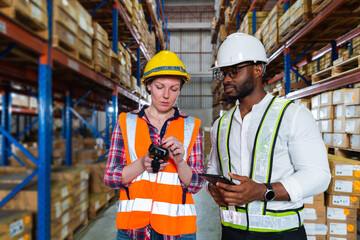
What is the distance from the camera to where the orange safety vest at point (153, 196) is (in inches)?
51.2

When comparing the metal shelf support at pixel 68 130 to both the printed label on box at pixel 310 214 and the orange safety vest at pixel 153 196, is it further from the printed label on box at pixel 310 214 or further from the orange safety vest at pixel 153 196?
the printed label on box at pixel 310 214

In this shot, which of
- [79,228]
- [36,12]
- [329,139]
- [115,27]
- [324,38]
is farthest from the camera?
[324,38]

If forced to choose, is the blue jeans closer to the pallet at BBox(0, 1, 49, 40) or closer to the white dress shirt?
the white dress shirt

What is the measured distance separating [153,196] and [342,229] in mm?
3099

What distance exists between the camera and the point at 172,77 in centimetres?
146

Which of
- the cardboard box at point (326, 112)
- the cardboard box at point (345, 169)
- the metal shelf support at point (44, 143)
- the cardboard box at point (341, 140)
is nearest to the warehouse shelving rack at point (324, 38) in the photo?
the cardboard box at point (326, 112)

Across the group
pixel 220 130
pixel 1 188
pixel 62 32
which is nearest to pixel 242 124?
pixel 220 130

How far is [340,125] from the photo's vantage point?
13.3 ft

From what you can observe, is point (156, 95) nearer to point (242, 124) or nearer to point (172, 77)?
point (172, 77)

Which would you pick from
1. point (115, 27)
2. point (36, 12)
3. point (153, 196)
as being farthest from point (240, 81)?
point (115, 27)

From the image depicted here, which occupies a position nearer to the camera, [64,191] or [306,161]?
[306,161]

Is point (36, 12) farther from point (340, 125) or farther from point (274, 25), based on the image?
point (274, 25)

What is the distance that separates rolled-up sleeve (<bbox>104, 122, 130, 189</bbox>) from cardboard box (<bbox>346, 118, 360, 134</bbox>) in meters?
3.85

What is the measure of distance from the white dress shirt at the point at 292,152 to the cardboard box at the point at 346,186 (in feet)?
7.09
